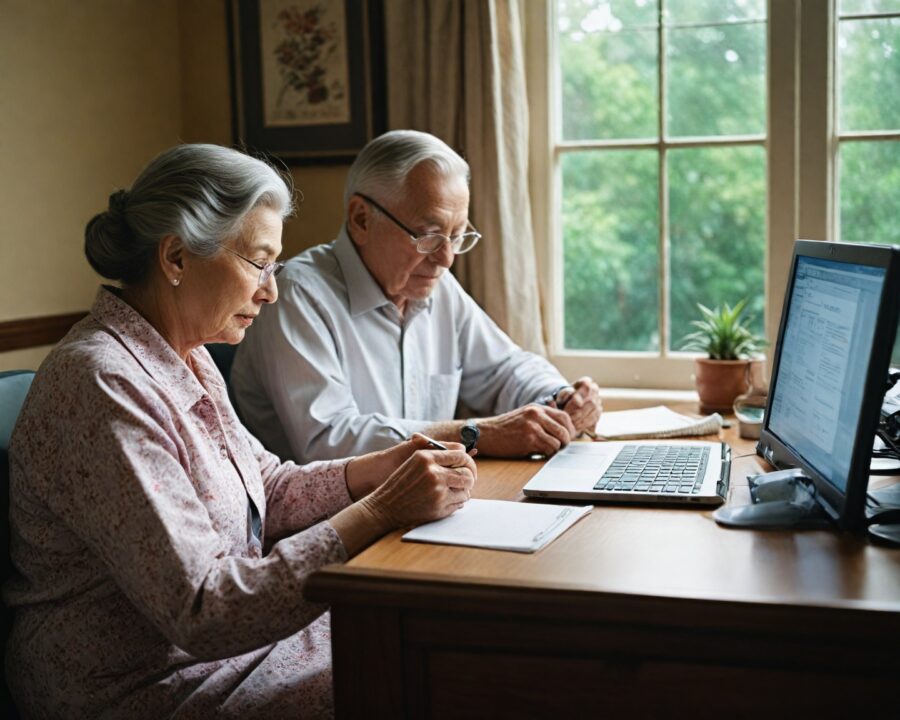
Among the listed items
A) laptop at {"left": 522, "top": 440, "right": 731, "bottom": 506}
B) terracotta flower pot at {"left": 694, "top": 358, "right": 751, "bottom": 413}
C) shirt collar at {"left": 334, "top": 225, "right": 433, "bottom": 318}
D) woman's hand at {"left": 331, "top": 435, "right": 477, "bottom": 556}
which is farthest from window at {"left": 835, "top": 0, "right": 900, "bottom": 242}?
woman's hand at {"left": 331, "top": 435, "right": 477, "bottom": 556}

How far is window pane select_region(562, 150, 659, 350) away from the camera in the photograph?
2998mm

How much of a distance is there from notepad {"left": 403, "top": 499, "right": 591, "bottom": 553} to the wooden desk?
1.1 inches

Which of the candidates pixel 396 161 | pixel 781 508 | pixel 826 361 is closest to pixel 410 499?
pixel 781 508

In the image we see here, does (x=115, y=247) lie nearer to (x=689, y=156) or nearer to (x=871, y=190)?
(x=689, y=156)

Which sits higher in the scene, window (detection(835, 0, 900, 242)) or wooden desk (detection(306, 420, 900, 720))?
window (detection(835, 0, 900, 242))

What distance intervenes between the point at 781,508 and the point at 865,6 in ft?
6.00

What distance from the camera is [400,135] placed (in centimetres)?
236

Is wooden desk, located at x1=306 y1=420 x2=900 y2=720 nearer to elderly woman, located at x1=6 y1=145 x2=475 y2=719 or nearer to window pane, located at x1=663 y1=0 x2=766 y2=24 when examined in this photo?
elderly woman, located at x1=6 y1=145 x2=475 y2=719

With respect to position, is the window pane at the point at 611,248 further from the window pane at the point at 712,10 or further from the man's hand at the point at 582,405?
the man's hand at the point at 582,405

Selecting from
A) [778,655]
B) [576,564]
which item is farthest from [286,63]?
[778,655]

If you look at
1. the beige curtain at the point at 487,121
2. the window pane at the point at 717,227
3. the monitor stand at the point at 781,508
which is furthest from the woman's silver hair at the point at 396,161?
the monitor stand at the point at 781,508

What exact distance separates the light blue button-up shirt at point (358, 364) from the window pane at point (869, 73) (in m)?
1.10

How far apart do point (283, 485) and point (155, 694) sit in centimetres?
51

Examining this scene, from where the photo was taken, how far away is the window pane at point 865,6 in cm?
270
